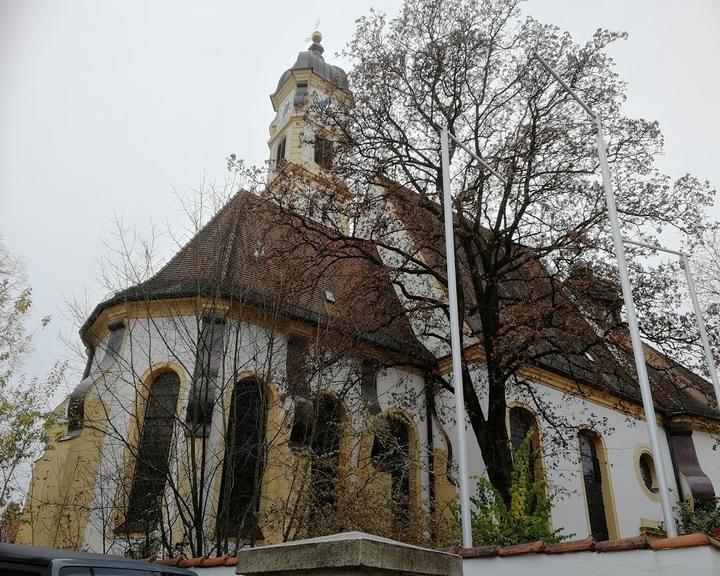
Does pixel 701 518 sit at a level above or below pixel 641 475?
below

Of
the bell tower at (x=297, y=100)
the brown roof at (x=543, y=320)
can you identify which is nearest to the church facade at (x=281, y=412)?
the brown roof at (x=543, y=320)

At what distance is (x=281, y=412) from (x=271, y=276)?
275 centimetres

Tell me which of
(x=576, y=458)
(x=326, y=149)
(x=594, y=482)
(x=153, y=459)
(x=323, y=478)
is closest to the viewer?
(x=323, y=478)

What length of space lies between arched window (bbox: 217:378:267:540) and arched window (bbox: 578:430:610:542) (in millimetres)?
9516

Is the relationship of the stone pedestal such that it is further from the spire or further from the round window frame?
the spire

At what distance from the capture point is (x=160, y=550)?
995cm

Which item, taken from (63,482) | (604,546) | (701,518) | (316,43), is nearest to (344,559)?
(604,546)

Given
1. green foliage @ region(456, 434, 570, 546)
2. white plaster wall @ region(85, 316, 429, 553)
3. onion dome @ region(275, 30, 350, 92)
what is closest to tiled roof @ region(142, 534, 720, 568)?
green foliage @ region(456, 434, 570, 546)

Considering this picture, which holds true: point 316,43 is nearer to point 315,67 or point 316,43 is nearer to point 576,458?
point 315,67

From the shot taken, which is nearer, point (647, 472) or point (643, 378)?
point (643, 378)

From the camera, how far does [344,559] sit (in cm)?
245

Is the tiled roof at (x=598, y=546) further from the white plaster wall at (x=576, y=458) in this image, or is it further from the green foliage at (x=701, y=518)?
the green foliage at (x=701, y=518)

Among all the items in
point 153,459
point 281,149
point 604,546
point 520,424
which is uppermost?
point 281,149

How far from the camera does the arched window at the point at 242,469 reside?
347 inches
